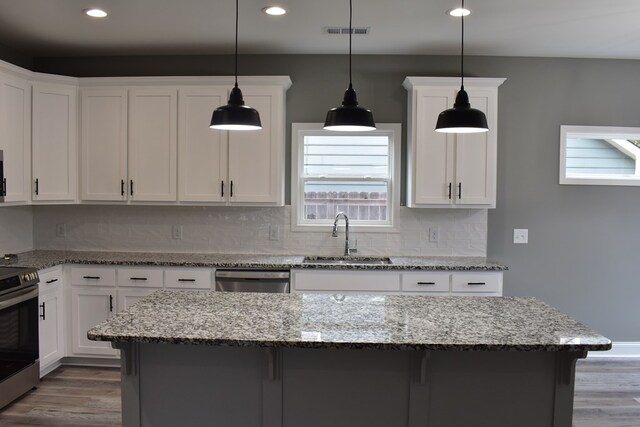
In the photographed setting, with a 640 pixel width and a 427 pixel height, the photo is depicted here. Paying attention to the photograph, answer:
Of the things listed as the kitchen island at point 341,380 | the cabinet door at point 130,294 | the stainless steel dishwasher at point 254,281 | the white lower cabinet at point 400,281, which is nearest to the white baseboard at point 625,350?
the white lower cabinet at point 400,281

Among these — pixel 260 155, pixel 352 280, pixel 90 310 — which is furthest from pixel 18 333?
pixel 352 280

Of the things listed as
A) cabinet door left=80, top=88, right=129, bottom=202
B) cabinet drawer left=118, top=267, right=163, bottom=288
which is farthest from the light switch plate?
cabinet door left=80, top=88, right=129, bottom=202

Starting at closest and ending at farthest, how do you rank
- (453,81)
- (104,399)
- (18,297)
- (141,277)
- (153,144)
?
(18,297) < (104,399) < (141,277) < (453,81) < (153,144)

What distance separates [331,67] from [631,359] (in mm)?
3707

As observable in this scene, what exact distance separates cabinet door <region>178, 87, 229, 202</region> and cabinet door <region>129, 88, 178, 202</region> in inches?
3.1

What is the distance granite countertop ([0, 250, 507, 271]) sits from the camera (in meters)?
3.76

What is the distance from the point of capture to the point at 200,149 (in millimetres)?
4059

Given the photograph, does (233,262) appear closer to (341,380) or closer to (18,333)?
(18,333)

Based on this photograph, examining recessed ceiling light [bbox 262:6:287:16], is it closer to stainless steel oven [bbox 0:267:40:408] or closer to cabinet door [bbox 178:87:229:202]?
cabinet door [bbox 178:87:229:202]

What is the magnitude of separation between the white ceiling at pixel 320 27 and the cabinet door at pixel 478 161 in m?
0.49

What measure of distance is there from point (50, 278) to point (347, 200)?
2.48 metres

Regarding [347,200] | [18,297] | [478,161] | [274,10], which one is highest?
[274,10]

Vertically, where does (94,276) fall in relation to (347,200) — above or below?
below

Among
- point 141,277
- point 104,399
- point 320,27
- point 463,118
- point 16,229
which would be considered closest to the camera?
point 463,118
